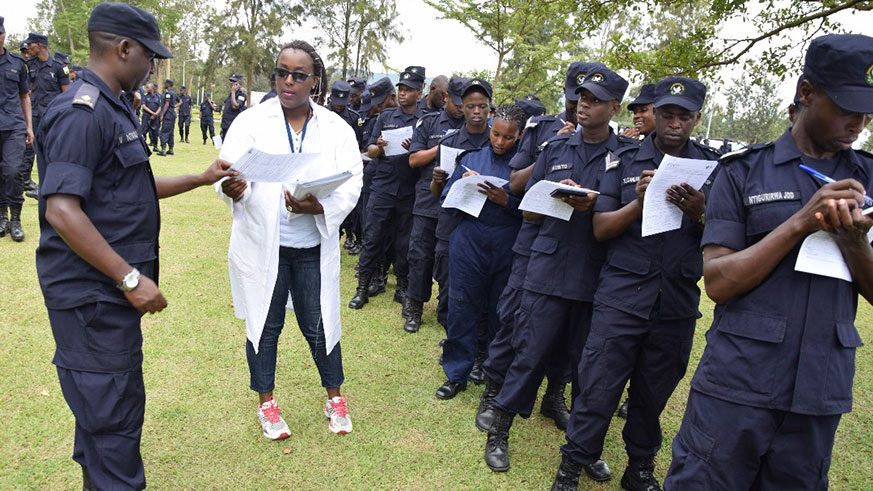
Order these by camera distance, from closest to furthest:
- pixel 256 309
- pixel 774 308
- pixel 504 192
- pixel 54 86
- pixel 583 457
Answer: pixel 774 308 → pixel 583 457 → pixel 256 309 → pixel 504 192 → pixel 54 86

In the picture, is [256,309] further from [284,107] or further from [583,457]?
[583,457]

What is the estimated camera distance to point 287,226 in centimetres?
319

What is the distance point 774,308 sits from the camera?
1.91m

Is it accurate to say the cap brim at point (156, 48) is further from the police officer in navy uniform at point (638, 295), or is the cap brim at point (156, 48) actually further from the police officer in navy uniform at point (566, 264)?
the police officer in navy uniform at point (638, 295)

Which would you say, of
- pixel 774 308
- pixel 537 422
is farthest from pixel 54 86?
pixel 774 308

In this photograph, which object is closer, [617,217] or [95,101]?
[95,101]

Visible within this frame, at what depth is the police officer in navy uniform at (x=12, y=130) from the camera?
6.30 metres

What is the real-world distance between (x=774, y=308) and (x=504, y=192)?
2233mm

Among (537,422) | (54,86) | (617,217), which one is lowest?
(537,422)

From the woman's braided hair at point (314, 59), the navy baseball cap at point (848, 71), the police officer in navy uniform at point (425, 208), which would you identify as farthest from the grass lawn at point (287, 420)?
the navy baseball cap at point (848, 71)

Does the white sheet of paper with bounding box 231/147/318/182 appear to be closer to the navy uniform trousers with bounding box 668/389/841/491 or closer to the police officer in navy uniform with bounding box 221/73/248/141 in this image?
the navy uniform trousers with bounding box 668/389/841/491

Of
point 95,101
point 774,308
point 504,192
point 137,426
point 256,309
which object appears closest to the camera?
point 774,308

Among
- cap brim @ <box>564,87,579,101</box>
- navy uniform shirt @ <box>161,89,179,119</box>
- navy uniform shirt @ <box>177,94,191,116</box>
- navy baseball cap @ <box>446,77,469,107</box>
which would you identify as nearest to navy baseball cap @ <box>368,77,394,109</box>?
navy baseball cap @ <box>446,77,469,107</box>

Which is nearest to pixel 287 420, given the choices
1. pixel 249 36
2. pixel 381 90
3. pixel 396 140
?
pixel 396 140
